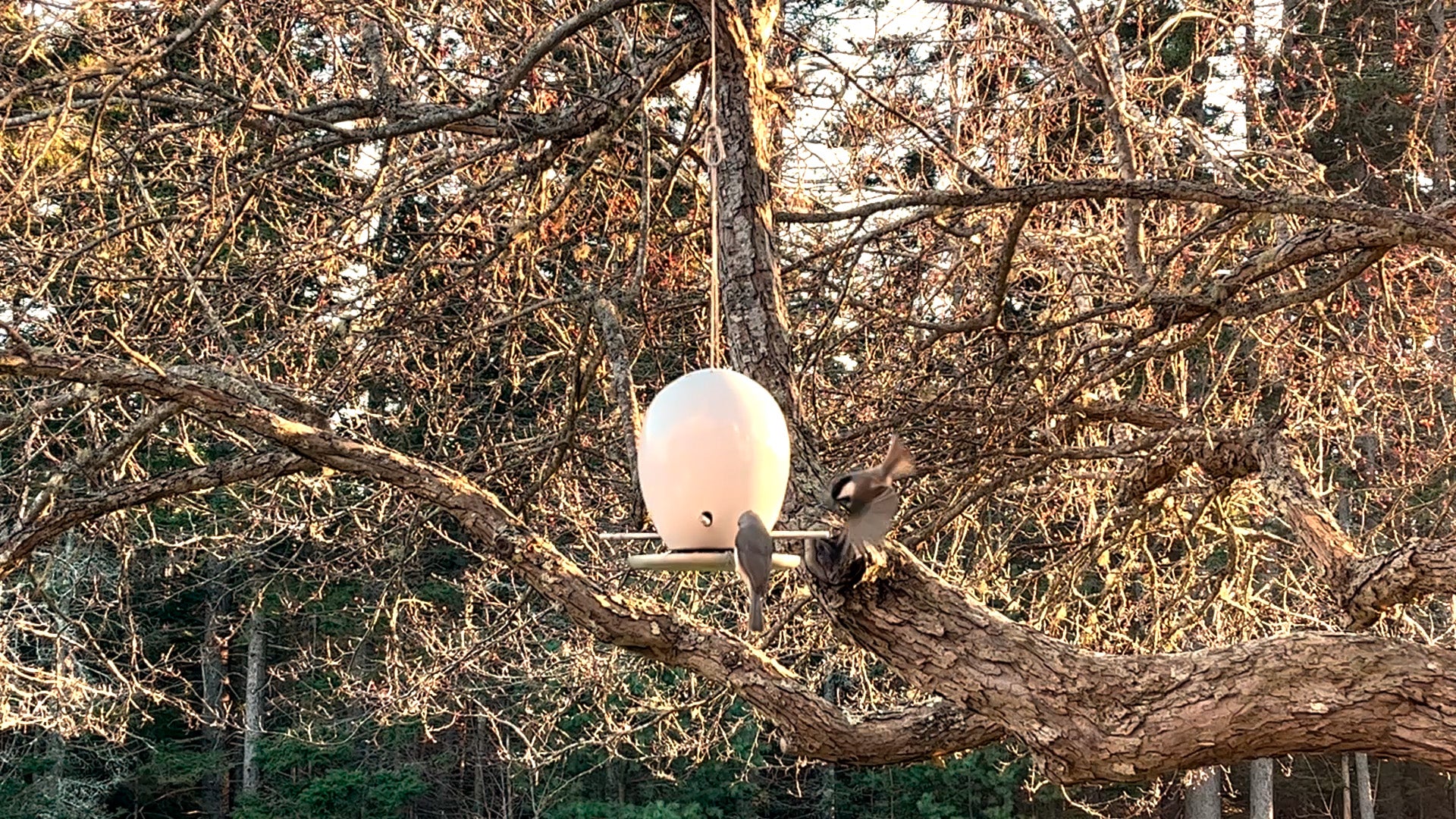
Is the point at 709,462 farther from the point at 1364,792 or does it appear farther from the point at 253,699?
the point at 253,699

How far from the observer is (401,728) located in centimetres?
1390

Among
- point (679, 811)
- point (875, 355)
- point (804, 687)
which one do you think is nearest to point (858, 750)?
point (804, 687)

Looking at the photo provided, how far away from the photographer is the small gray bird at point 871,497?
2018mm

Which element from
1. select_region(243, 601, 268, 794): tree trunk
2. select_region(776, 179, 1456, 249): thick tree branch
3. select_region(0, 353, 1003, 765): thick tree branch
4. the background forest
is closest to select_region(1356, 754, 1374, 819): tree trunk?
the background forest

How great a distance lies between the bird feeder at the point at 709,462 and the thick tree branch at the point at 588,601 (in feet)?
3.37

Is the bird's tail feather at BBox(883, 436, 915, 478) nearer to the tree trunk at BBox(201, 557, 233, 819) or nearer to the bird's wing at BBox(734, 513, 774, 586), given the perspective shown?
the bird's wing at BBox(734, 513, 774, 586)

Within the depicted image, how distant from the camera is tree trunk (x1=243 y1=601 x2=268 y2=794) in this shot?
46.8ft

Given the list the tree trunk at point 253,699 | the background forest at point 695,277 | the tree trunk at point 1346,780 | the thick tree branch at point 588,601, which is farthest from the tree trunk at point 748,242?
the tree trunk at point 253,699

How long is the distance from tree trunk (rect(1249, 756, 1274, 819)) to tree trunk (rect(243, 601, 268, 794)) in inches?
379

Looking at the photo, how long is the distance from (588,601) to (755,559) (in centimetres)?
142

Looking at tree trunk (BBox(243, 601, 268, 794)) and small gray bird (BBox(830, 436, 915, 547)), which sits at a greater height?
small gray bird (BBox(830, 436, 915, 547))

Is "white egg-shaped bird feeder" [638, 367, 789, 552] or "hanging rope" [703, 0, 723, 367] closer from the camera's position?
"white egg-shaped bird feeder" [638, 367, 789, 552]

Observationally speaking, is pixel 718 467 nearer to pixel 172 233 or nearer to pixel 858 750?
pixel 858 750

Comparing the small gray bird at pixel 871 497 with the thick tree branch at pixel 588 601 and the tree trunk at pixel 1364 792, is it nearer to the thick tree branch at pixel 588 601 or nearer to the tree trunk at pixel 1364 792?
the thick tree branch at pixel 588 601
